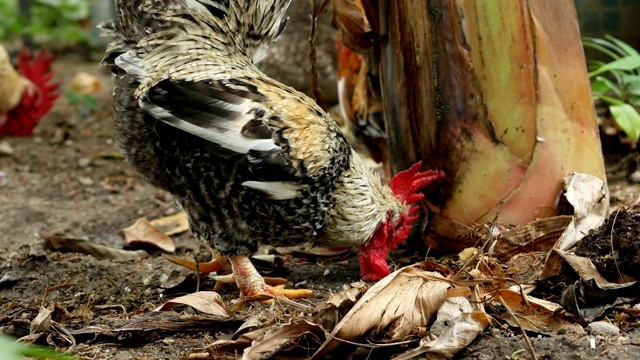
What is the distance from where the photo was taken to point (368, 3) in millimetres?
3895

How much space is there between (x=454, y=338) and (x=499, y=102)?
4.53 ft

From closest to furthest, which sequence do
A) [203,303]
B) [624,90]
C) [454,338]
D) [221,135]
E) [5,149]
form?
1. [454,338]
2. [221,135]
3. [203,303]
4. [624,90]
5. [5,149]

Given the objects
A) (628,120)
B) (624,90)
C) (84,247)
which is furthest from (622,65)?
(84,247)

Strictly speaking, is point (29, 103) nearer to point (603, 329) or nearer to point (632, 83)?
point (632, 83)

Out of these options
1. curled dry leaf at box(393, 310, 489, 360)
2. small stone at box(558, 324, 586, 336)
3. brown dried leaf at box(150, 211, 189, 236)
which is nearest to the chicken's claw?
brown dried leaf at box(150, 211, 189, 236)

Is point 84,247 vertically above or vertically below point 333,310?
below

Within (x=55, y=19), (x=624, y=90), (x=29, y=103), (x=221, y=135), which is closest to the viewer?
(x=221, y=135)

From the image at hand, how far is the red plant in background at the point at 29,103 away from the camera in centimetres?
737

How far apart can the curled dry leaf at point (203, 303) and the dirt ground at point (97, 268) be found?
0.09m

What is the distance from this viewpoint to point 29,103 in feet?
24.2

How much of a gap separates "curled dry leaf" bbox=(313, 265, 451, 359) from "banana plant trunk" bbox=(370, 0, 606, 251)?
94 centimetres

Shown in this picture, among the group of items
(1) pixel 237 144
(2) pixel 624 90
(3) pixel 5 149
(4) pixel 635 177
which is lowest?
(3) pixel 5 149

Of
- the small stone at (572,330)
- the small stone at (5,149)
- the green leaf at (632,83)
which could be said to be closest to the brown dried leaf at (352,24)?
the green leaf at (632,83)

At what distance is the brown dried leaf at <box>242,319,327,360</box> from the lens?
249cm
